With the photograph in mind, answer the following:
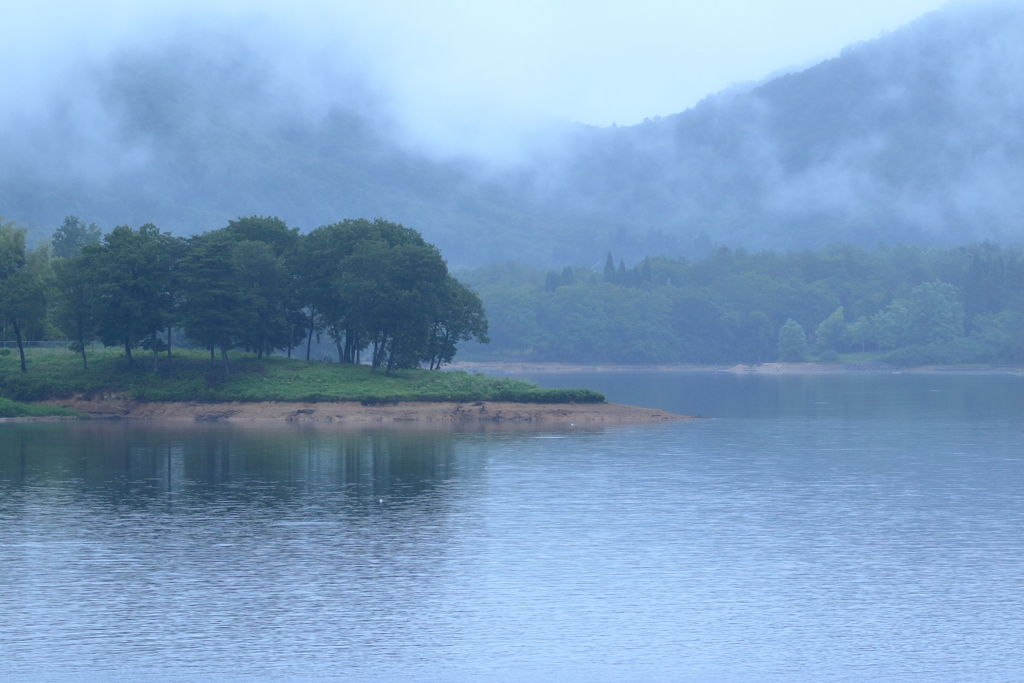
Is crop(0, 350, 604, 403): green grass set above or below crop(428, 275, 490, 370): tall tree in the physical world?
below

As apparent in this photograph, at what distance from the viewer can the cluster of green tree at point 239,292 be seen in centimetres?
11694

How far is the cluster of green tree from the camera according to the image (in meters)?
117

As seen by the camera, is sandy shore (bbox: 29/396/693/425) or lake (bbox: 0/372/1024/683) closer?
lake (bbox: 0/372/1024/683)

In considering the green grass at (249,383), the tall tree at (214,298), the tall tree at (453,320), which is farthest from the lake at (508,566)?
the tall tree at (453,320)

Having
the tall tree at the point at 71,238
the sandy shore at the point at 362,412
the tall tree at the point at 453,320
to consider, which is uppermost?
the tall tree at the point at 71,238

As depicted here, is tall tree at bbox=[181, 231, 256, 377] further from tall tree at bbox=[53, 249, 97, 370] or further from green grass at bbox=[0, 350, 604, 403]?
tall tree at bbox=[53, 249, 97, 370]

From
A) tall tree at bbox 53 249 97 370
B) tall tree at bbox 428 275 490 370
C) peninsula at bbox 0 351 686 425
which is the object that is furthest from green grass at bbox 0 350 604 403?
tall tree at bbox 428 275 490 370

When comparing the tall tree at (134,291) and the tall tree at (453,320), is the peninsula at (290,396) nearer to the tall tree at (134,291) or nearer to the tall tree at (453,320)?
the tall tree at (134,291)

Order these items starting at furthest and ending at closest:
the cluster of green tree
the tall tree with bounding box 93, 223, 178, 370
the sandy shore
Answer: the cluster of green tree
the tall tree with bounding box 93, 223, 178, 370
the sandy shore

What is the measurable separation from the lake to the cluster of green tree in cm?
3771

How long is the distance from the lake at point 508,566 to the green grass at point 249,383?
33.5 meters

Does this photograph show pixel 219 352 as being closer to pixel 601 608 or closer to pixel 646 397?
pixel 646 397

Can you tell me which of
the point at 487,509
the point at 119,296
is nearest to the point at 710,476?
the point at 487,509

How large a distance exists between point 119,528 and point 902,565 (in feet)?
106
